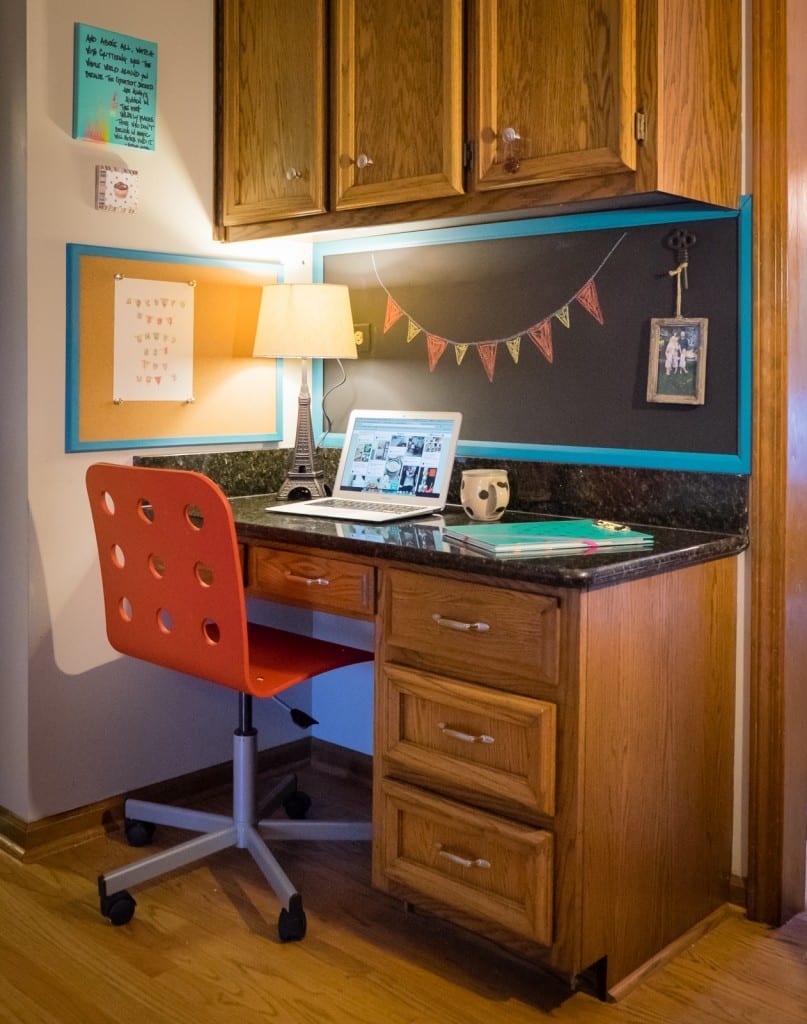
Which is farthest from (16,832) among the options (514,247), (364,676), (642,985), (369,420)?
(514,247)

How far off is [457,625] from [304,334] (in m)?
1.02

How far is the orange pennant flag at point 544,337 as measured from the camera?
97.1 inches

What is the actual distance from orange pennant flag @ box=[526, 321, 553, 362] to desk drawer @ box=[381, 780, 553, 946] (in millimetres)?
1009

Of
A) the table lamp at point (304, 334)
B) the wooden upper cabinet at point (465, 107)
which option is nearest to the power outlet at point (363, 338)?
the table lamp at point (304, 334)

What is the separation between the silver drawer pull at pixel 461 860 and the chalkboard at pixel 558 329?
2.88ft

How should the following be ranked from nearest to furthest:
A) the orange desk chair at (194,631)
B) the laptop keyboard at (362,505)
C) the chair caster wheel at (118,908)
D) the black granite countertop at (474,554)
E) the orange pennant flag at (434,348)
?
the black granite countertop at (474,554), the orange desk chair at (194,631), the chair caster wheel at (118,908), the laptop keyboard at (362,505), the orange pennant flag at (434,348)

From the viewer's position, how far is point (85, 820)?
258 centimetres

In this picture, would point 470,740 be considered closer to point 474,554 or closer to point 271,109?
point 474,554

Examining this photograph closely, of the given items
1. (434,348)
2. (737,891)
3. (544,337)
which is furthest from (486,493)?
(737,891)

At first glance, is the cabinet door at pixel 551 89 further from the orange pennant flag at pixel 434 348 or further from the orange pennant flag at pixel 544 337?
the orange pennant flag at pixel 434 348

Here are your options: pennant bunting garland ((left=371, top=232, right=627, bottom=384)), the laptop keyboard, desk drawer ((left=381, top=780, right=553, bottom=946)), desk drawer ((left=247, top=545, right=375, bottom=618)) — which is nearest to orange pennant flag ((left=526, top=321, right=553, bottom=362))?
pennant bunting garland ((left=371, top=232, right=627, bottom=384))

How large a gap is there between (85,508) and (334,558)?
72cm

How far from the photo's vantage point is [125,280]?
8.43ft

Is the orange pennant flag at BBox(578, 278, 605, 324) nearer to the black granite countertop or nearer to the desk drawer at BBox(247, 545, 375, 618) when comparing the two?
the black granite countertop
